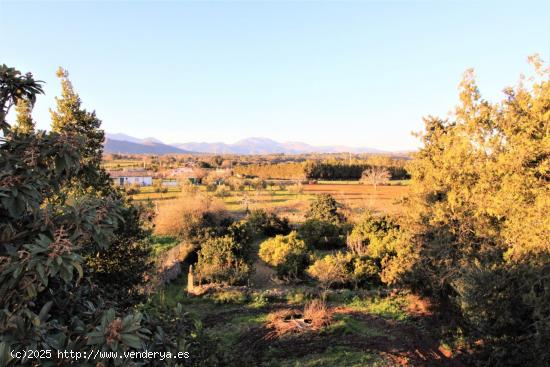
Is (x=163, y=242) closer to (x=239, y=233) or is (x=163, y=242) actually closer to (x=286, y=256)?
(x=239, y=233)

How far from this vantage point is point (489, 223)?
1091 cm

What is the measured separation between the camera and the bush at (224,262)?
14398 millimetres

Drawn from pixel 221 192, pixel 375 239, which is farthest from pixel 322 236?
pixel 221 192

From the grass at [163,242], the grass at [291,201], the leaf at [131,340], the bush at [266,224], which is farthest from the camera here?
the grass at [291,201]

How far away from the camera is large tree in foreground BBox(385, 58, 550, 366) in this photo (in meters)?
7.95

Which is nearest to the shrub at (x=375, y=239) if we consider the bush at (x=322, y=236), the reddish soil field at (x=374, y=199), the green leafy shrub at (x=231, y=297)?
the reddish soil field at (x=374, y=199)

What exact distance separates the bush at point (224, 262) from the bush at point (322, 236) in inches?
221

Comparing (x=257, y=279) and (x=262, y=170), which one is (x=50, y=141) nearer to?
(x=257, y=279)

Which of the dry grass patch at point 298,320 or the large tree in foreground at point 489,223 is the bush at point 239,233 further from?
the large tree in foreground at point 489,223

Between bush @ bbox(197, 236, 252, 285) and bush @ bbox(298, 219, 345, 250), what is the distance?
561 centimetres

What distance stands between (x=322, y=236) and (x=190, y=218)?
27.3 feet

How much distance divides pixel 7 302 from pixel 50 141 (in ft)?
3.84

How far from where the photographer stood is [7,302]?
7.30 ft

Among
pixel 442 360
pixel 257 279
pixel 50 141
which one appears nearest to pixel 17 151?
pixel 50 141
